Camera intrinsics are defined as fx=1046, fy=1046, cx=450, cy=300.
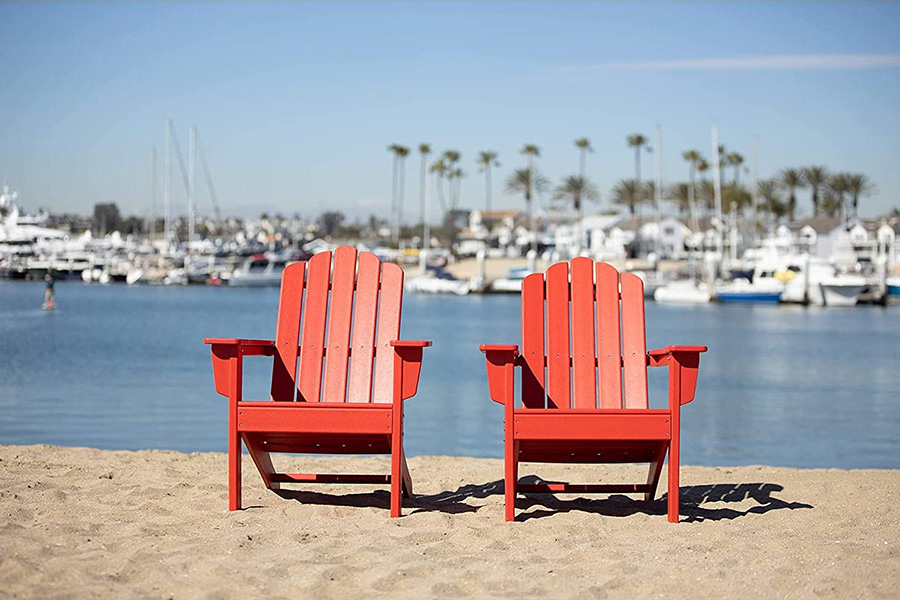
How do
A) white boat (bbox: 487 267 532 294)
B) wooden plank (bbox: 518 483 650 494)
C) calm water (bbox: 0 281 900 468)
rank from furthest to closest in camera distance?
white boat (bbox: 487 267 532 294), calm water (bbox: 0 281 900 468), wooden plank (bbox: 518 483 650 494)

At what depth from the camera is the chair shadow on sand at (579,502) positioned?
16.5 ft

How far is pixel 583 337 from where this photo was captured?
5.12m

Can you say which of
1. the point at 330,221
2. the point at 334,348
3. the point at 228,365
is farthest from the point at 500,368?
the point at 330,221

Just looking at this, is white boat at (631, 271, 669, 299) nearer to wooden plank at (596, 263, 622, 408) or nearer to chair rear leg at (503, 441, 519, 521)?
wooden plank at (596, 263, 622, 408)

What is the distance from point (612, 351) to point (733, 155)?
97.9 metres

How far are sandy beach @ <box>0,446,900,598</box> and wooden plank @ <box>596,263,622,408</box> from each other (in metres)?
0.58

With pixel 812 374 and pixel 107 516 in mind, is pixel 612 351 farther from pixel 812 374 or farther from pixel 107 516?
pixel 812 374

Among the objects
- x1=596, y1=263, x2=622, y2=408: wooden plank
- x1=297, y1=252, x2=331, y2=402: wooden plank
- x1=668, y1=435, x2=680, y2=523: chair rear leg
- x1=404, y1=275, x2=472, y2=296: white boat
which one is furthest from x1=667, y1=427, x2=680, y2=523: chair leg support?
x1=404, y1=275, x2=472, y2=296: white boat

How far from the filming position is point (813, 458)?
945 centimetres

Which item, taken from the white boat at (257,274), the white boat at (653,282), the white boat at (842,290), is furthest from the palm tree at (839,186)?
the white boat at (257,274)

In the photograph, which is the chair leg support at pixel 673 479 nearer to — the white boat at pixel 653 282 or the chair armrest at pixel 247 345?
the chair armrest at pixel 247 345

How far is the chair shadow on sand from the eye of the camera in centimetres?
502

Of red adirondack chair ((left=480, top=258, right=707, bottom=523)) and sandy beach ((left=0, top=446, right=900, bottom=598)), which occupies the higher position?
red adirondack chair ((left=480, top=258, right=707, bottom=523))

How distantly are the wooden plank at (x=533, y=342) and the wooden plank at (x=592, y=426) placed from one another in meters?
0.52
